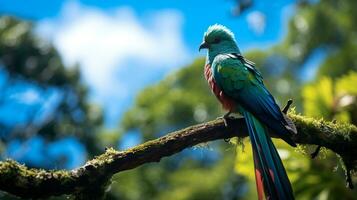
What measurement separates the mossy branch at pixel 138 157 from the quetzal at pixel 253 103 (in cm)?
18

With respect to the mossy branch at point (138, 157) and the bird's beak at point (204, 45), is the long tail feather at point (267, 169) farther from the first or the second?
the bird's beak at point (204, 45)

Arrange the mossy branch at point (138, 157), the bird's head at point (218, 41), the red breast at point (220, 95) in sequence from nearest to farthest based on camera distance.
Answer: the mossy branch at point (138, 157) < the red breast at point (220, 95) < the bird's head at point (218, 41)

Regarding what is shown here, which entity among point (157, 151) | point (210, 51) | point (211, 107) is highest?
point (211, 107)

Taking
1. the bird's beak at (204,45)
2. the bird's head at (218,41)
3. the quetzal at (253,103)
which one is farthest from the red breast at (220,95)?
the bird's beak at (204,45)

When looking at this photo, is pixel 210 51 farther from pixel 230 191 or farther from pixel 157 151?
pixel 230 191

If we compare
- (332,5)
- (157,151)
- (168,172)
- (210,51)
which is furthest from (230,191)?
(157,151)

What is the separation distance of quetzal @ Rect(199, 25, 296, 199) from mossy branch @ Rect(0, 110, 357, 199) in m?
0.18

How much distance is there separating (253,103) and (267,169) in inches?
36.5

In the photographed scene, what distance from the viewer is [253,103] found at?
4.98m

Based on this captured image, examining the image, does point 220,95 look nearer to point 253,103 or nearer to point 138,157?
point 253,103

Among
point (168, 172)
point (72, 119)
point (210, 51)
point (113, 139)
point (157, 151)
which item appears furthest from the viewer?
point (168, 172)

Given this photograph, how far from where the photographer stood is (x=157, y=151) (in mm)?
3990

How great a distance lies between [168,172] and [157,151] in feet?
72.1

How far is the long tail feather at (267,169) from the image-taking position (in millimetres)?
3990
